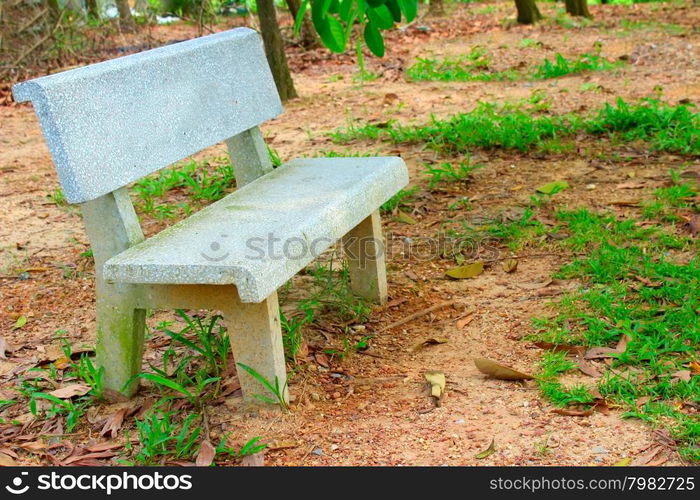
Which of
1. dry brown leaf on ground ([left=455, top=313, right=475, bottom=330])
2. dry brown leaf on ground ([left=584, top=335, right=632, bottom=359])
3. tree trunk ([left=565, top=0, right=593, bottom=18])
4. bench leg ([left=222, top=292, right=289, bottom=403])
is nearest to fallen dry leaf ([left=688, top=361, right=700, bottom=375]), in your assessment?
dry brown leaf on ground ([left=584, top=335, right=632, bottom=359])

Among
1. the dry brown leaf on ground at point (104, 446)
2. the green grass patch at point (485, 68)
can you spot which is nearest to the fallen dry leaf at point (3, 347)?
the dry brown leaf on ground at point (104, 446)

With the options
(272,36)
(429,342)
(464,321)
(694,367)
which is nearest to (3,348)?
(429,342)

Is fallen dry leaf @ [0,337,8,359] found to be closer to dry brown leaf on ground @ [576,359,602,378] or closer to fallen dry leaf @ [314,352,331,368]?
fallen dry leaf @ [314,352,331,368]

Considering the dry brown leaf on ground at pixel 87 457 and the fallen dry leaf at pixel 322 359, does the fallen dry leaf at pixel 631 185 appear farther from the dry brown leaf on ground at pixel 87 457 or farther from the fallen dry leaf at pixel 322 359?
the dry brown leaf on ground at pixel 87 457

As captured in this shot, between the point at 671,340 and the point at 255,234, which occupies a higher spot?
the point at 255,234

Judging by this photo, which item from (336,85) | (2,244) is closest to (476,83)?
(336,85)

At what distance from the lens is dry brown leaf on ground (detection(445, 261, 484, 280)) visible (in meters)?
4.40

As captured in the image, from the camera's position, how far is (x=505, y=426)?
9.92 ft

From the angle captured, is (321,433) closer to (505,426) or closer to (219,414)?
(219,414)

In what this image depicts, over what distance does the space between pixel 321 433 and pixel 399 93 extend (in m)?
5.00

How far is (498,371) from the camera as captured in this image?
3348 millimetres

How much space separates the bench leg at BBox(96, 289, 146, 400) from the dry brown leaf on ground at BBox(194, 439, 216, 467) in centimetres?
48

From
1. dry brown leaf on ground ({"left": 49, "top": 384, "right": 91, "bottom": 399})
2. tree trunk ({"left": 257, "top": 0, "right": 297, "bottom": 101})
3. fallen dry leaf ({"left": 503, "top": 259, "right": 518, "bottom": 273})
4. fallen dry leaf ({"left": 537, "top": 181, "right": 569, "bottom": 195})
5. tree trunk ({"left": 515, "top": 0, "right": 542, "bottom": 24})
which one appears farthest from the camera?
tree trunk ({"left": 515, "top": 0, "right": 542, "bottom": 24})

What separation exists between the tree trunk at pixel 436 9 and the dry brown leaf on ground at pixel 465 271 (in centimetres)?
846
